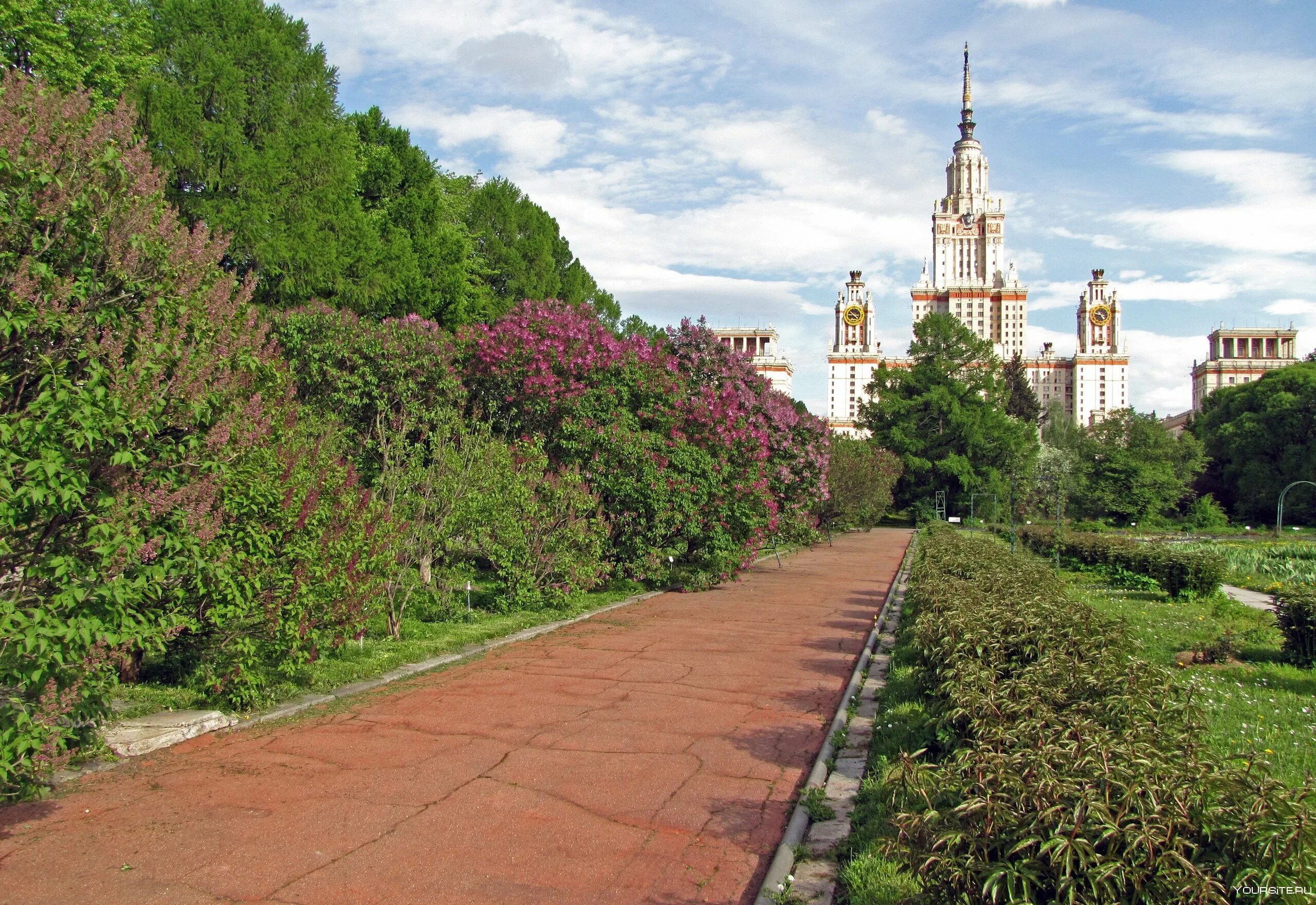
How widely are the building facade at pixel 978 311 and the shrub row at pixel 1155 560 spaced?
11424 centimetres

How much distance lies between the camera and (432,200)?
2616 cm

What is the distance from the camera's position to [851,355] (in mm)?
143125

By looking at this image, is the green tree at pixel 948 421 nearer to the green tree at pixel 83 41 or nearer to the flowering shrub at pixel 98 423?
the green tree at pixel 83 41

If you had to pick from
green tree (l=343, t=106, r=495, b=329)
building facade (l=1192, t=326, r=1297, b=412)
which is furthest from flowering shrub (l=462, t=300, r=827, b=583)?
Result: building facade (l=1192, t=326, r=1297, b=412)

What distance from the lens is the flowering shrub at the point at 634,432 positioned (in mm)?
15867

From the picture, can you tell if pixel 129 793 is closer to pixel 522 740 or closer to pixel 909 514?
pixel 522 740

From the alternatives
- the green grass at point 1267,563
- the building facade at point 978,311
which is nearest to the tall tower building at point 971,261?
the building facade at point 978,311

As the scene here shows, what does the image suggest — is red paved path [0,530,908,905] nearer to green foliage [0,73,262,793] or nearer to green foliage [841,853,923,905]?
green foliage [841,853,923,905]

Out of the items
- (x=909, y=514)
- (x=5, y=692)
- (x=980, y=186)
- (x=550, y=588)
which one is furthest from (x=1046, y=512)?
(x=980, y=186)

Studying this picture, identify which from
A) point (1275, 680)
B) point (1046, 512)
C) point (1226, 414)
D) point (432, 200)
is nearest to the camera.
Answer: point (1275, 680)

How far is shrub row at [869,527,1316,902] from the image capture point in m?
2.65

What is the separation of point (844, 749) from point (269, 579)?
4356 mm

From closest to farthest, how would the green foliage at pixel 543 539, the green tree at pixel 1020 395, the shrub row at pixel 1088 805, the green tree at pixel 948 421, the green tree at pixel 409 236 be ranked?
the shrub row at pixel 1088 805
the green foliage at pixel 543 539
the green tree at pixel 409 236
the green tree at pixel 948 421
the green tree at pixel 1020 395

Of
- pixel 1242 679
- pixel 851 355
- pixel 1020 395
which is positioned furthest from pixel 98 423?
pixel 851 355
